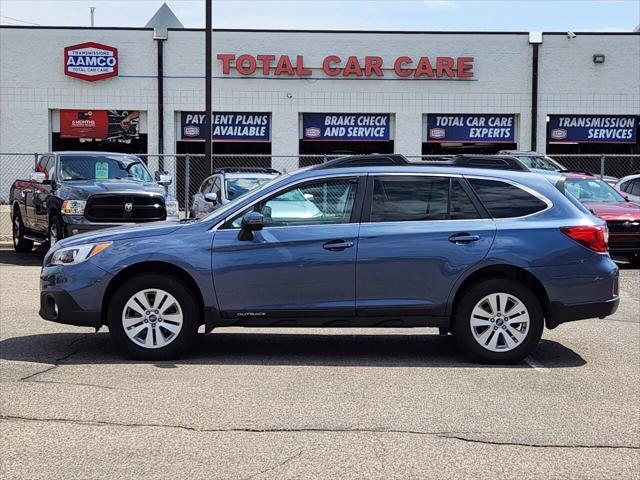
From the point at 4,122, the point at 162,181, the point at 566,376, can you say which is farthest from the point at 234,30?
the point at 566,376

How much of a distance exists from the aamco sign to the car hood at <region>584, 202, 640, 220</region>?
18.8 metres

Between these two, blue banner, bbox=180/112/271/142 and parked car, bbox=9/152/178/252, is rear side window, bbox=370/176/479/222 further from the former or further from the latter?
blue banner, bbox=180/112/271/142

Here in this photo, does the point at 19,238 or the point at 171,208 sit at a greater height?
the point at 171,208

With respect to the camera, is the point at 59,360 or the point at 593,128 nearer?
the point at 59,360

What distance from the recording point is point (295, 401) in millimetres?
6543

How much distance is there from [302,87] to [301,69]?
24.2 inches

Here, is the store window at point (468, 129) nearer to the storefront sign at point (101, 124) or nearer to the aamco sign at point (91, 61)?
the storefront sign at point (101, 124)

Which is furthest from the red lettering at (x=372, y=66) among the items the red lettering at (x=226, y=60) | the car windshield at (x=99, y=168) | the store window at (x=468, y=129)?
the car windshield at (x=99, y=168)

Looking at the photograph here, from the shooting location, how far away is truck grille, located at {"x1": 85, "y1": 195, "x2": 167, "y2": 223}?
1454 cm

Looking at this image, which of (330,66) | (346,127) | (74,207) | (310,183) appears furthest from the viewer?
(346,127)

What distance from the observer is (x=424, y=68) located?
3069 centimetres

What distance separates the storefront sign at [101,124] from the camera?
101 ft

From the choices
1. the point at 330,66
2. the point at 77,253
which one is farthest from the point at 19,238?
the point at 330,66

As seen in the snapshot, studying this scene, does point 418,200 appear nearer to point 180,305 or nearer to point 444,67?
point 180,305
